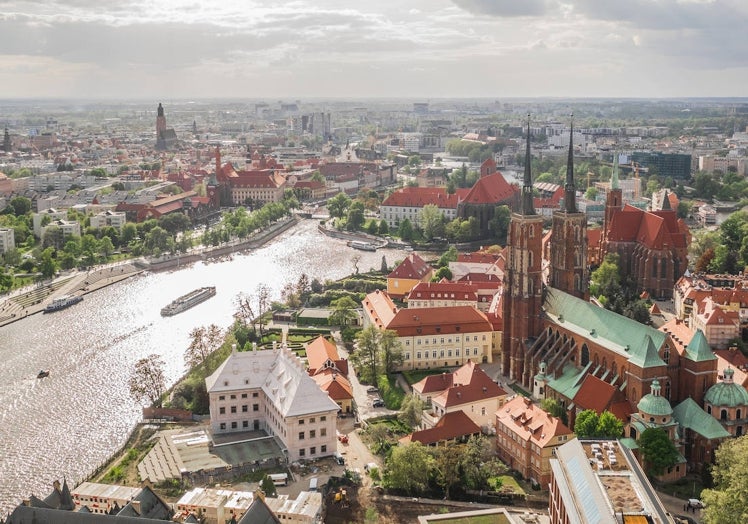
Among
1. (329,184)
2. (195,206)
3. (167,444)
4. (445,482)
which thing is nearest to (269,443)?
(167,444)

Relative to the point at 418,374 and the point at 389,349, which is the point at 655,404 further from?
the point at 389,349

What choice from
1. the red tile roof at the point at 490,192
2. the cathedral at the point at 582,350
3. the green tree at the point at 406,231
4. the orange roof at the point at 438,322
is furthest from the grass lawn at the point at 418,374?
the red tile roof at the point at 490,192

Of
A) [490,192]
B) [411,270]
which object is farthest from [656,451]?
[490,192]

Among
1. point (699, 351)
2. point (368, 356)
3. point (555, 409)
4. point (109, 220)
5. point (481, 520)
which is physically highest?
point (699, 351)

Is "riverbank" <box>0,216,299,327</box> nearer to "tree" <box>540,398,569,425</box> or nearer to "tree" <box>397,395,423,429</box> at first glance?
"tree" <box>397,395,423,429</box>

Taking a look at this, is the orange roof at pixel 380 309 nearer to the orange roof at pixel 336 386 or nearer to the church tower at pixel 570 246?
the orange roof at pixel 336 386

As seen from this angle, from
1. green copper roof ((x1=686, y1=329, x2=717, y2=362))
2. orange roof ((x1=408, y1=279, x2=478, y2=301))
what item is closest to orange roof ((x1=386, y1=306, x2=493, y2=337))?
orange roof ((x1=408, y1=279, x2=478, y2=301))
